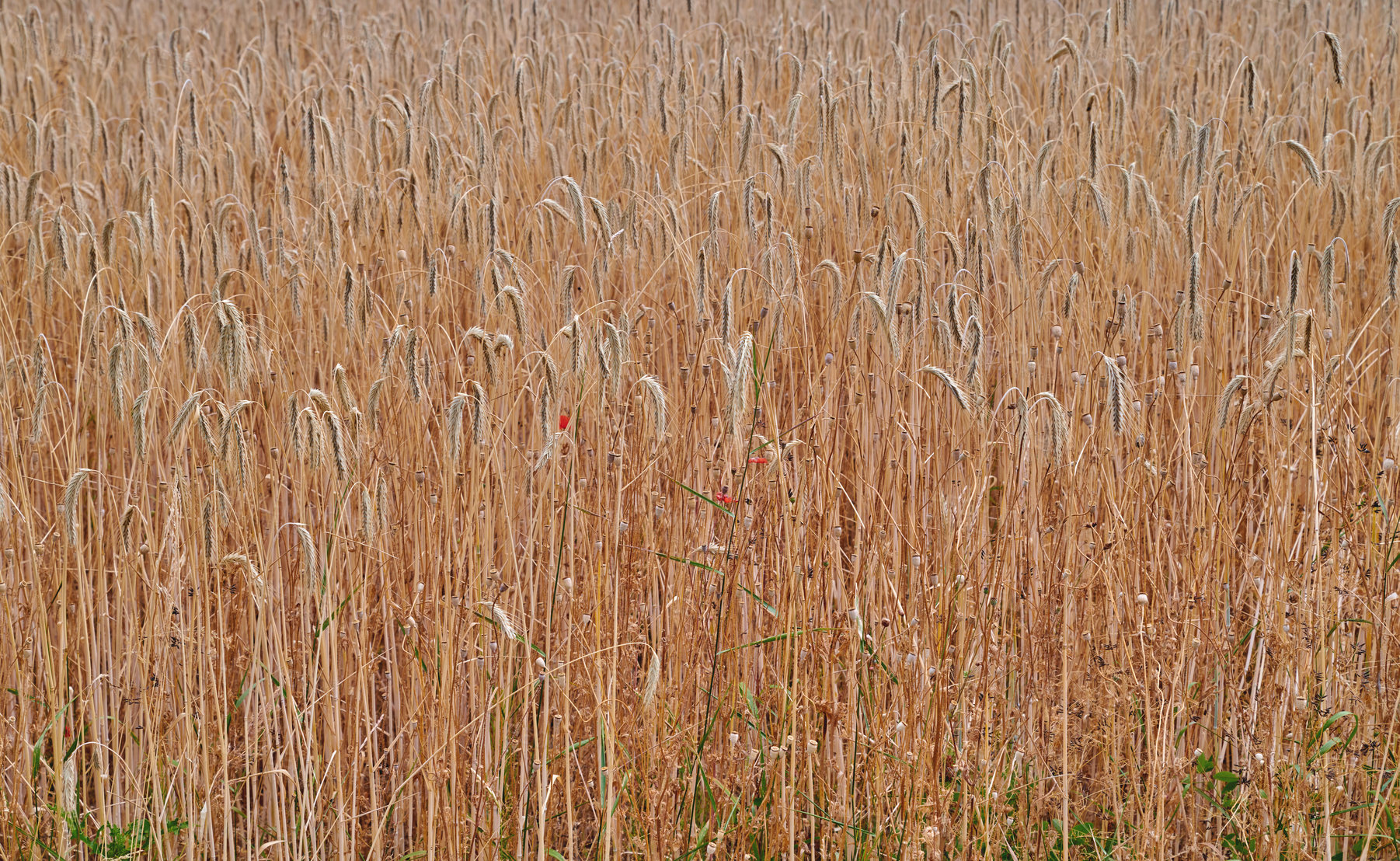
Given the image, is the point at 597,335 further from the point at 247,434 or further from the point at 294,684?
the point at 294,684

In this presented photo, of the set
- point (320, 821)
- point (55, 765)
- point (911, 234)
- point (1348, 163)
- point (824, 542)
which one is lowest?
point (320, 821)

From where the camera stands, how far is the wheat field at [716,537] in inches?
61.8

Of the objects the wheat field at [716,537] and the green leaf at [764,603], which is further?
the green leaf at [764,603]

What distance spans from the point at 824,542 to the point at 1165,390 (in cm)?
94

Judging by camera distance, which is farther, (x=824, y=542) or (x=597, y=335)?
(x=824, y=542)

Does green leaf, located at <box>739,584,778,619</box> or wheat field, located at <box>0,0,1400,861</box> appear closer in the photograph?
wheat field, located at <box>0,0,1400,861</box>

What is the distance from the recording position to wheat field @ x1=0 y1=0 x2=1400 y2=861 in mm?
1570

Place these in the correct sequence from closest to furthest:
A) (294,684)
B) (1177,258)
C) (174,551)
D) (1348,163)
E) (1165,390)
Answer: (174,551)
(294,684)
(1165,390)
(1177,258)
(1348,163)

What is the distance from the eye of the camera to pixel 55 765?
1512mm

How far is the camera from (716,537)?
193 centimetres

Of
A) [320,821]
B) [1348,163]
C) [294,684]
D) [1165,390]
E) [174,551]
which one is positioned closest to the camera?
[174,551]

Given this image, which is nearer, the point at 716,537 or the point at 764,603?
the point at 764,603

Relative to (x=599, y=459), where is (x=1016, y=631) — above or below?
below

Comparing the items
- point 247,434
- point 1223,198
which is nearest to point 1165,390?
point 1223,198
